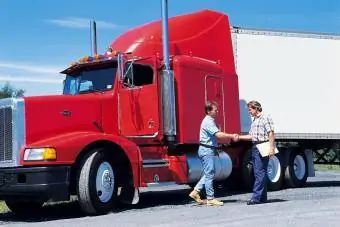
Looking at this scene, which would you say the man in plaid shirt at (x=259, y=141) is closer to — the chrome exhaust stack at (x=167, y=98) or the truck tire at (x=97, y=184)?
the chrome exhaust stack at (x=167, y=98)

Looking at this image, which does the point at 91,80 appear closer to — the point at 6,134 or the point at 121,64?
the point at 121,64

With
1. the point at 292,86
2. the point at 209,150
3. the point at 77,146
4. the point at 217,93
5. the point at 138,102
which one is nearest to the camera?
the point at 77,146

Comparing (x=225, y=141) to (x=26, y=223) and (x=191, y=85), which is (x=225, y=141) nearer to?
(x=191, y=85)

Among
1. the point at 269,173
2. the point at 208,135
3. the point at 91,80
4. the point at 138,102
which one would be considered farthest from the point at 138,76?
the point at 269,173

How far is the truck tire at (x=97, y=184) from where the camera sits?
956 cm

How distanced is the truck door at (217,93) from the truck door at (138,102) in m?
1.50

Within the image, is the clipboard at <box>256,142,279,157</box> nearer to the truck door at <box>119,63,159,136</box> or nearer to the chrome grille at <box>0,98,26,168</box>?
the truck door at <box>119,63,159,136</box>

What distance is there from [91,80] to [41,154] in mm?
2606

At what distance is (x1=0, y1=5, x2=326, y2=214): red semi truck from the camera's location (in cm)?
948

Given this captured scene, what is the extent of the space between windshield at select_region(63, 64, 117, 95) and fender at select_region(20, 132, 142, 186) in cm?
128

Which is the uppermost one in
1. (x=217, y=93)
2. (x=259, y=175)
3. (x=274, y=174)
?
(x=217, y=93)

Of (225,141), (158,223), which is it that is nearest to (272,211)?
(158,223)

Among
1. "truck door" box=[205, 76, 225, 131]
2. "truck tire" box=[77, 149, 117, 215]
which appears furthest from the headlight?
"truck door" box=[205, 76, 225, 131]

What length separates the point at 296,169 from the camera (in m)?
15.6
